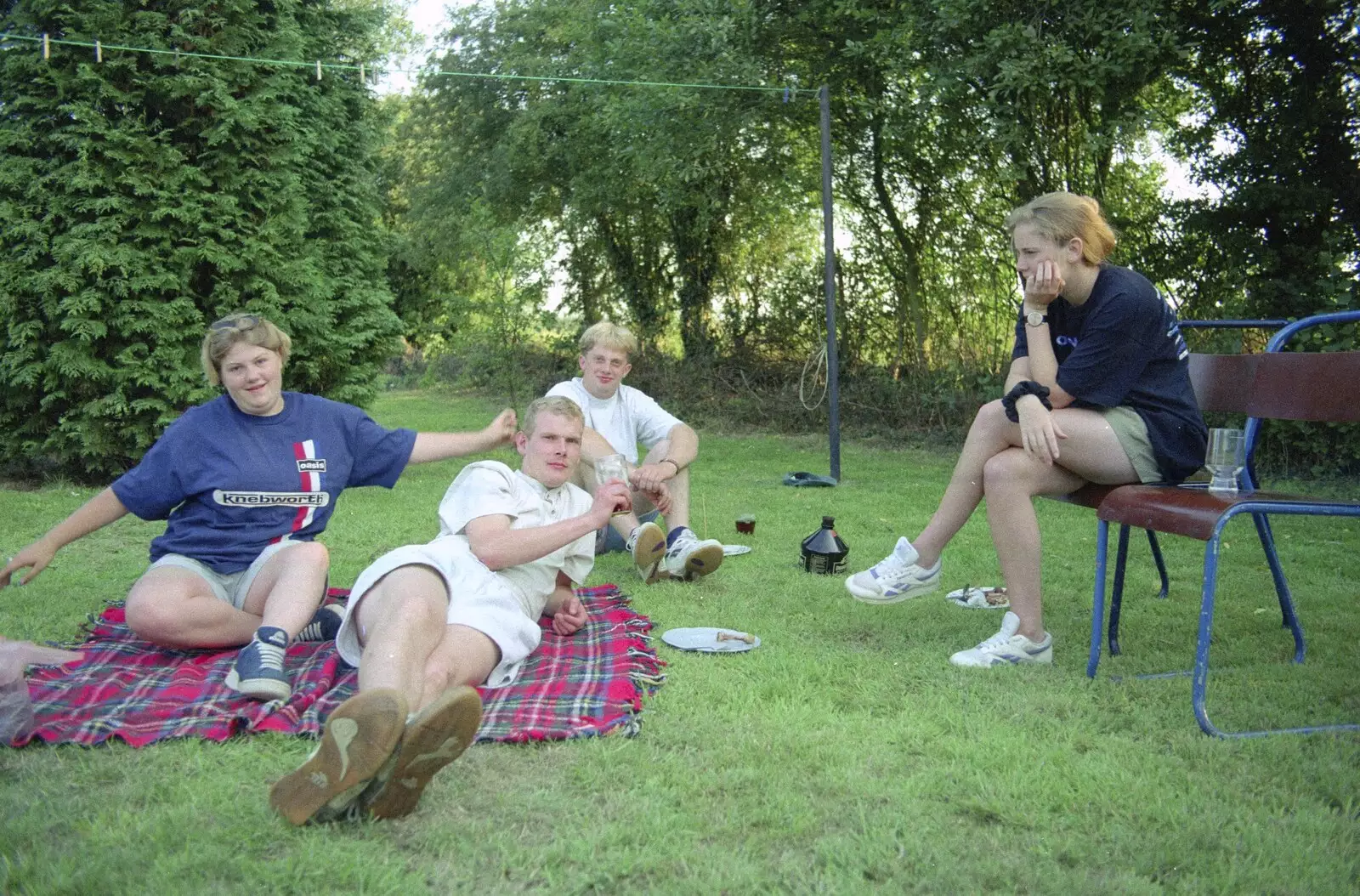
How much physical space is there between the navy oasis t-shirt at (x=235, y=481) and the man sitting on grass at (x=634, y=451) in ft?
3.89

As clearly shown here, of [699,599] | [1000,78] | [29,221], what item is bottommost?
[699,599]

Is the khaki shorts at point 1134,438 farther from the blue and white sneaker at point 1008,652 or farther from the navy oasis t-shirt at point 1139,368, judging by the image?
the blue and white sneaker at point 1008,652

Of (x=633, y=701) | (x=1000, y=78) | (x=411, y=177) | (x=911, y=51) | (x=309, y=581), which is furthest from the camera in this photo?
(x=411, y=177)

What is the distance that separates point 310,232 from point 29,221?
1.96 metres

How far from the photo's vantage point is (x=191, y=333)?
7172 millimetres

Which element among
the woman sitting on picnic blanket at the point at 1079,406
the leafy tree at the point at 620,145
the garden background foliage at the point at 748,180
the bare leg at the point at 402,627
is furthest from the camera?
the leafy tree at the point at 620,145

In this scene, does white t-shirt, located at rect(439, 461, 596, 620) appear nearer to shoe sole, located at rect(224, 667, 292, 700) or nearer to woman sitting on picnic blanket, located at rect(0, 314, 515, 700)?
woman sitting on picnic blanket, located at rect(0, 314, 515, 700)

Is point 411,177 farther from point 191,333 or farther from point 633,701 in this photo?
point 633,701

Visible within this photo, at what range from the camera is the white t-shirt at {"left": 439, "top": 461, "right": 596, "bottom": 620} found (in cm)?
317

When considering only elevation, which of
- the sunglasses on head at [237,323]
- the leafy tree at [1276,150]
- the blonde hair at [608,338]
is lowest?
the blonde hair at [608,338]

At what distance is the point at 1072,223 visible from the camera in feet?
11.0

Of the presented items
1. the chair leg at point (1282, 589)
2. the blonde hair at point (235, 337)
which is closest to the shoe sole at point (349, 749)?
the blonde hair at point (235, 337)

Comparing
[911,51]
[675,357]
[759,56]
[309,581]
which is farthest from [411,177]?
[309,581]

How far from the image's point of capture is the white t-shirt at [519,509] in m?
3.17
